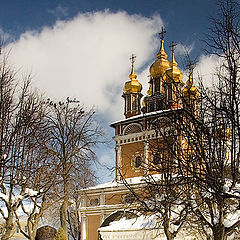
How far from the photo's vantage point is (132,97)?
113 feet

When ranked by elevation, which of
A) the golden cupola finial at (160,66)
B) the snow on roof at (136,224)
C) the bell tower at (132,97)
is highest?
the golden cupola finial at (160,66)

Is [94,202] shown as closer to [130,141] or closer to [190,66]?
[130,141]

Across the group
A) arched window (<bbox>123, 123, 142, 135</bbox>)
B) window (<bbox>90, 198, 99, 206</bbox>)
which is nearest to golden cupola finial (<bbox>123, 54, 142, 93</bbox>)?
arched window (<bbox>123, 123, 142, 135</bbox>)

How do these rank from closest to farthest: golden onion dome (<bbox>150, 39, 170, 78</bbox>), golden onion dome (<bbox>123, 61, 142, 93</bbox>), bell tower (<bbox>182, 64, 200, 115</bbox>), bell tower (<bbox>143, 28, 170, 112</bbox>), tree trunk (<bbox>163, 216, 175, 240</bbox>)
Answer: bell tower (<bbox>182, 64, 200, 115</bbox>) → tree trunk (<bbox>163, 216, 175, 240</bbox>) → bell tower (<bbox>143, 28, 170, 112</bbox>) → golden onion dome (<bbox>150, 39, 170, 78</bbox>) → golden onion dome (<bbox>123, 61, 142, 93</bbox>)

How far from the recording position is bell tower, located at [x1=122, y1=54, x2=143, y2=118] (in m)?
34.1

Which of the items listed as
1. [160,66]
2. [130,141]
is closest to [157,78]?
[160,66]

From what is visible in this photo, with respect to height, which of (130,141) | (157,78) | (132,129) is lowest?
(130,141)

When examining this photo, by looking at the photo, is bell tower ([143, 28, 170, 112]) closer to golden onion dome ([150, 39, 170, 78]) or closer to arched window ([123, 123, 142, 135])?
golden onion dome ([150, 39, 170, 78])

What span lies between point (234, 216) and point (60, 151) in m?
11.6

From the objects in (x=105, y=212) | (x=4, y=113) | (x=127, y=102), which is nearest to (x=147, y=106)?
(x=127, y=102)

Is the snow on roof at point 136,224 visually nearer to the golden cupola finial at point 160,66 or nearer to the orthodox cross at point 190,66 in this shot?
the orthodox cross at point 190,66

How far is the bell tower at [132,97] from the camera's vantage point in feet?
112

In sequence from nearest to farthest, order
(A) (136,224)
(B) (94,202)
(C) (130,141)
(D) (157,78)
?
(A) (136,224) → (B) (94,202) → (C) (130,141) → (D) (157,78)

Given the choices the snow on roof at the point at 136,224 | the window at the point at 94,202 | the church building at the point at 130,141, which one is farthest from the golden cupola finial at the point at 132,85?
the snow on roof at the point at 136,224
